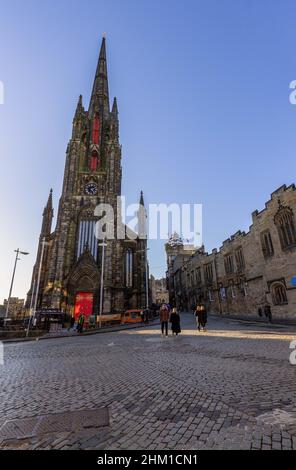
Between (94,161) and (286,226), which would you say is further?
(94,161)

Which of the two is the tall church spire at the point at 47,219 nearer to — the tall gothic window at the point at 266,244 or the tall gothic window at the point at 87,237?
the tall gothic window at the point at 87,237

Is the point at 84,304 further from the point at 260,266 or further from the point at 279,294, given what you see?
the point at 279,294

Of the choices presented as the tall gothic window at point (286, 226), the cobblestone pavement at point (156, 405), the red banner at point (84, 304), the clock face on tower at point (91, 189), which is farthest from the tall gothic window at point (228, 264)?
the clock face on tower at point (91, 189)

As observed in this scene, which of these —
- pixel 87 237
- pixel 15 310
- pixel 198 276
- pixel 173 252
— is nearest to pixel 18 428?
pixel 87 237

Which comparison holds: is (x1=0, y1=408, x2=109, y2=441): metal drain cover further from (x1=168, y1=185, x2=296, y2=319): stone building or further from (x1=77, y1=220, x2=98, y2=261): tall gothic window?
(x1=77, y1=220, x2=98, y2=261): tall gothic window

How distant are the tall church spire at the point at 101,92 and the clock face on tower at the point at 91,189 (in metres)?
18.2

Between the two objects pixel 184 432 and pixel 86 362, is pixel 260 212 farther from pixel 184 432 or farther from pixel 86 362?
pixel 184 432

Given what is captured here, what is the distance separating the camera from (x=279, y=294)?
61.9ft

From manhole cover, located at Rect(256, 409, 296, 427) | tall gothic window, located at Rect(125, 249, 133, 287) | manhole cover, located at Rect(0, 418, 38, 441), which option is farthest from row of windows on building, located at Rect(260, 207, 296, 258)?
tall gothic window, located at Rect(125, 249, 133, 287)

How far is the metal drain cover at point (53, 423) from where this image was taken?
2828mm

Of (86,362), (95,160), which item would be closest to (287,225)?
(86,362)

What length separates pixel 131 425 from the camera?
2.86 m

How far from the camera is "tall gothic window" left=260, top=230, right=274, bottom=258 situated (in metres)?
19.9

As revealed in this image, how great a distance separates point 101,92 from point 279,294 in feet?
168
